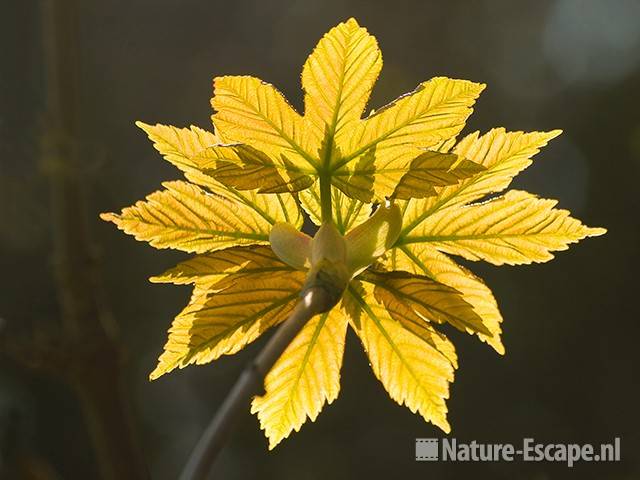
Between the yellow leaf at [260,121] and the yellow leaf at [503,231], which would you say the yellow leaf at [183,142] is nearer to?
the yellow leaf at [260,121]

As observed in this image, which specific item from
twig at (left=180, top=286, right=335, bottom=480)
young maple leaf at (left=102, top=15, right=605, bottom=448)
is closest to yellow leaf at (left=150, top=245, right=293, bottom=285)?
young maple leaf at (left=102, top=15, right=605, bottom=448)

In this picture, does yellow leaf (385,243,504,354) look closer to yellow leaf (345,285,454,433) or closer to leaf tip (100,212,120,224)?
yellow leaf (345,285,454,433)

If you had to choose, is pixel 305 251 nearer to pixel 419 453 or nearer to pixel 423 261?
pixel 423 261

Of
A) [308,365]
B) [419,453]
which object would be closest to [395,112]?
[308,365]

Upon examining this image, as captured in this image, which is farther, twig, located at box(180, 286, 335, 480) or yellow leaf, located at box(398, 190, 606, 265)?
yellow leaf, located at box(398, 190, 606, 265)

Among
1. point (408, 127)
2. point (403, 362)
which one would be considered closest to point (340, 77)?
point (408, 127)

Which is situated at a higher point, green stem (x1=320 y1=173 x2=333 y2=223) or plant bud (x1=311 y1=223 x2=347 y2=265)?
green stem (x1=320 y1=173 x2=333 y2=223)
